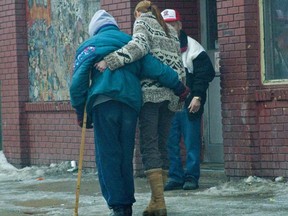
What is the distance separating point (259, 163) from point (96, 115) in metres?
3.13

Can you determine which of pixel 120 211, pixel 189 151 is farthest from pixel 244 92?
pixel 120 211

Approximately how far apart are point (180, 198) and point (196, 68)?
1.60 metres

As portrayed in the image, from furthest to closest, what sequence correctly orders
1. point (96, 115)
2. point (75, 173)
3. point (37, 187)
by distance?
point (75, 173), point (37, 187), point (96, 115)

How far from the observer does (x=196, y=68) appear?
11078 mm

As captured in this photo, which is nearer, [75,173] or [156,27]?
[156,27]

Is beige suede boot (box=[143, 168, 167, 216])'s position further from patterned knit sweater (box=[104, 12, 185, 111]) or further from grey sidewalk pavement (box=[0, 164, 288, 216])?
patterned knit sweater (box=[104, 12, 185, 111])

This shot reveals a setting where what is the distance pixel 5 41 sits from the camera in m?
15.1

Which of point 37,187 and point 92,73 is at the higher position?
point 92,73

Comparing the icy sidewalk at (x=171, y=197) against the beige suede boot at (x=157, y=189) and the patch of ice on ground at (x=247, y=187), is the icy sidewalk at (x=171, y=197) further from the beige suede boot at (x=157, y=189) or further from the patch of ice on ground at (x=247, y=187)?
the beige suede boot at (x=157, y=189)

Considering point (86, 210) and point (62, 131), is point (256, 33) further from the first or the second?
point (62, 131)

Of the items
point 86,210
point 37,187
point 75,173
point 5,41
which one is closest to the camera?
point 86,210

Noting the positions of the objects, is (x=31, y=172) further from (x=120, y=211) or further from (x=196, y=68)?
(x=120, y=211)

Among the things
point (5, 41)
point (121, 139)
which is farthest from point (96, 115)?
point (5, 41)

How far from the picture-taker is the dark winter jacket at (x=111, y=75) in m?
8.51
